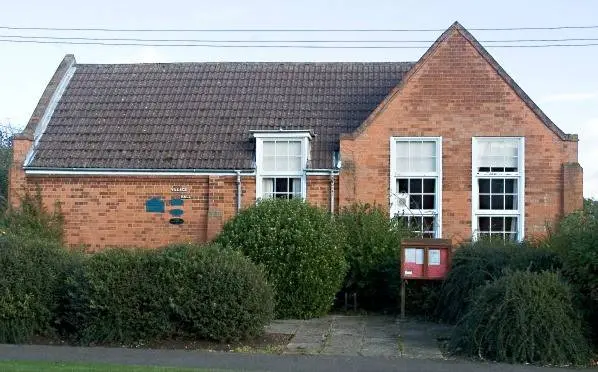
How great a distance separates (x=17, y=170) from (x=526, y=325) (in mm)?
14982

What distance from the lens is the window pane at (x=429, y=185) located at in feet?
72.4

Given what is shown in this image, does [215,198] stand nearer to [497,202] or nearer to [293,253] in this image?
[293,253]

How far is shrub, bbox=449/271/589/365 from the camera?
12.8m

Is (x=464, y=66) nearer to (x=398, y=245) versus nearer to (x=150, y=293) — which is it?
(x=398, y=245)

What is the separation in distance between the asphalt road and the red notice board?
4.44 metres

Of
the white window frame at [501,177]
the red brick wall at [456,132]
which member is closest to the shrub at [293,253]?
the red brick wall at [456,132]

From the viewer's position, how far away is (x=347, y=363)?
12.7 m

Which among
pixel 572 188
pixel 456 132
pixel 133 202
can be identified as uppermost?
pixel 456 132

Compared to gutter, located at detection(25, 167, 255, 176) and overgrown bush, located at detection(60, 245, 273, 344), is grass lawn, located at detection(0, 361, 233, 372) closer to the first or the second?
overgrown bush, located at detection(60, 245, 273, 344)

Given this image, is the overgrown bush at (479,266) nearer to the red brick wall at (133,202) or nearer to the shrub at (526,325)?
the shrub at (526,325)

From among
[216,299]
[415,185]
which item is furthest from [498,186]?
[216,299]

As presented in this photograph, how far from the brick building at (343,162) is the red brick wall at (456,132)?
3 cm

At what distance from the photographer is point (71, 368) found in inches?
468

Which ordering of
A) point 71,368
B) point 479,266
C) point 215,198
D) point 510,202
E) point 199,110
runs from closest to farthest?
point 71,368 → point 479,266 → point 510,202 → point 215,198 → point 199,110
